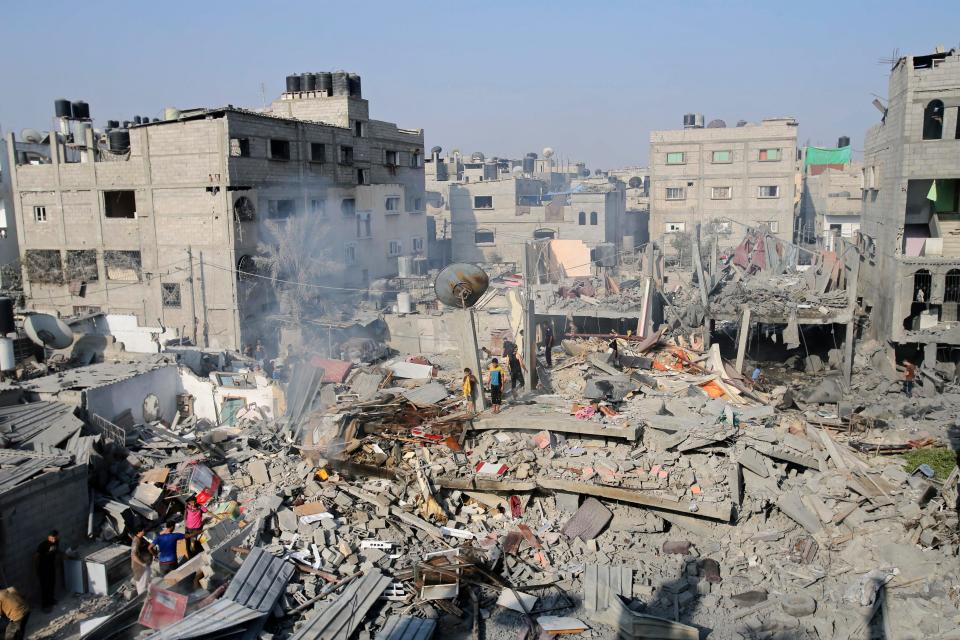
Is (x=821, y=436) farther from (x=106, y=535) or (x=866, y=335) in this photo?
(x=866, y=335)

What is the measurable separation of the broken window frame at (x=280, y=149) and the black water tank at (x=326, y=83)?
644 centimetres

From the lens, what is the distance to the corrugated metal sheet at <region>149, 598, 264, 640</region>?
10047 millimetres

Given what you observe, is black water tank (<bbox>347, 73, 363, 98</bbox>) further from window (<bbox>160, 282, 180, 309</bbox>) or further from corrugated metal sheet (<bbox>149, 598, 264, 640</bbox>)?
corrugated metal sheet (<bbox>149, 598, 264, 640</bbox>)

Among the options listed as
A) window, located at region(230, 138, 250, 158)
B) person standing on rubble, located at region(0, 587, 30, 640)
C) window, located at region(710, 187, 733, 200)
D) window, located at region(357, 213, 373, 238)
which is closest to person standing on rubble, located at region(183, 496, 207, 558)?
person standing on rubble, located at region(0, 587, 30, 640)

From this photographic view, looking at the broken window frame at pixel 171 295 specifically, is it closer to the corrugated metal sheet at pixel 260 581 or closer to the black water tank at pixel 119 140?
the black water tank at pixel 119 140

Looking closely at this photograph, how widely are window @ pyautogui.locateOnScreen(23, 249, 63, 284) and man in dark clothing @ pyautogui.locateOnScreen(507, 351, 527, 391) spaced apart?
2054 cm

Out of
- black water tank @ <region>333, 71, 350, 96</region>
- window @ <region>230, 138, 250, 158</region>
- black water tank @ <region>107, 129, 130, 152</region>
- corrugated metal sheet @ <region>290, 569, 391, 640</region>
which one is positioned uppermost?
black water tank @ <region>333, 71, 350, 96</region>

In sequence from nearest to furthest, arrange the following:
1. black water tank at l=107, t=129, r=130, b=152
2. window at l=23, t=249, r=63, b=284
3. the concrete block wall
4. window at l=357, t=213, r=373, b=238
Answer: the concrete block wall
black water tank at l=107, t=129, r=130, b=152
window at l=23, t=249, r=63, b=284
window at l=357, t=213, r=373, b=238

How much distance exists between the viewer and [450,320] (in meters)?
26.9

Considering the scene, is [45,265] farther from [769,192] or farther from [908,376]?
[769,192]

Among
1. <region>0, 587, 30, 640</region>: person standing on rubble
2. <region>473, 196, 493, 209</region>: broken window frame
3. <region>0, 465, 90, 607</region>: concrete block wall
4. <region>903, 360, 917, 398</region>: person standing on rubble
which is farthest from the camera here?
<region>473, 196, 493, 209</region>: broken window frame

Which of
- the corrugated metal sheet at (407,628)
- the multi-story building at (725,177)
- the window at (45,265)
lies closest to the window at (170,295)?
the window at (45,265)

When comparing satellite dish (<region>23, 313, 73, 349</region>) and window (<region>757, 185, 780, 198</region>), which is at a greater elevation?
window (<region>757, 185, 780, 198</region>)

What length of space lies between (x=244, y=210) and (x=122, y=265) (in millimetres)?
5212
